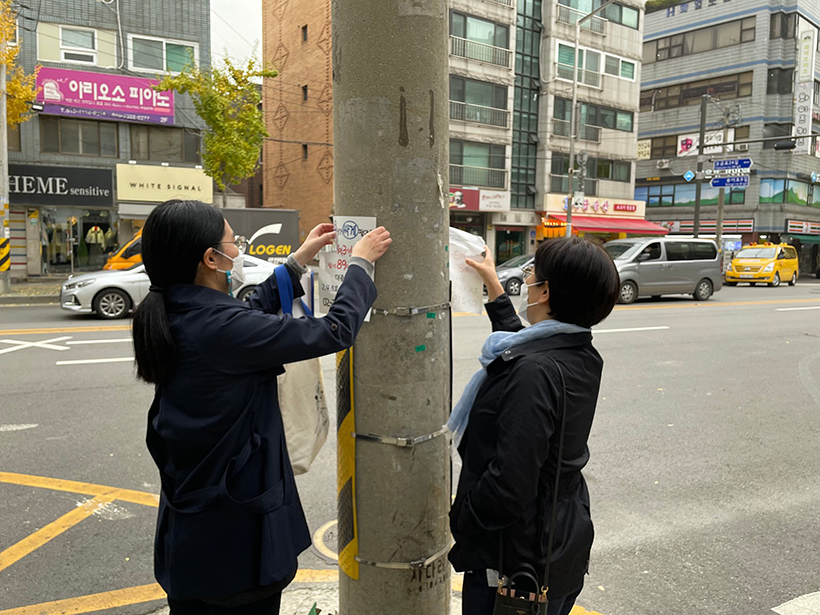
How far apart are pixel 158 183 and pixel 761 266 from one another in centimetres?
2400

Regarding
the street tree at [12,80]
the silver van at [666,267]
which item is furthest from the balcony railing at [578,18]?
the street tree at [12,80]

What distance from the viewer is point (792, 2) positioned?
127ft

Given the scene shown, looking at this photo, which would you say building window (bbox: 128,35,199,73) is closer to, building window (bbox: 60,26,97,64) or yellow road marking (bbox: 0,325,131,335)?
building window (bbox: 60,26,97,64)

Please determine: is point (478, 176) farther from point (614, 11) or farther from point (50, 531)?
point (50, 531)

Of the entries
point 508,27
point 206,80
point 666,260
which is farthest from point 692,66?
point 206,80

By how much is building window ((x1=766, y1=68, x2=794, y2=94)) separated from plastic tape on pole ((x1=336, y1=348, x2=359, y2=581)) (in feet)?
146

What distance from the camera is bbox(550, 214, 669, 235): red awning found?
32156mm

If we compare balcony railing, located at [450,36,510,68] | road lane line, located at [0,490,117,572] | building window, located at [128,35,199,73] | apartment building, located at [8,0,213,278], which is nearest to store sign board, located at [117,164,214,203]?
apartment building, located at [8,0,213,278]

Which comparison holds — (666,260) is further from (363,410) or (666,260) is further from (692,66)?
(692,66)

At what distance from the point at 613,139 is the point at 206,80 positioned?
22456 mm

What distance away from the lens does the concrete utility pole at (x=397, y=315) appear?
1938mm

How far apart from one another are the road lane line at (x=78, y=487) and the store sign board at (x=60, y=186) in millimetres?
19246

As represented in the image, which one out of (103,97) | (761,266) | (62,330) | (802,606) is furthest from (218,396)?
(761,266)

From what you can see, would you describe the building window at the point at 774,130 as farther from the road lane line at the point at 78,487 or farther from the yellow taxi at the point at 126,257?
the road lane line at the point at 78,487
